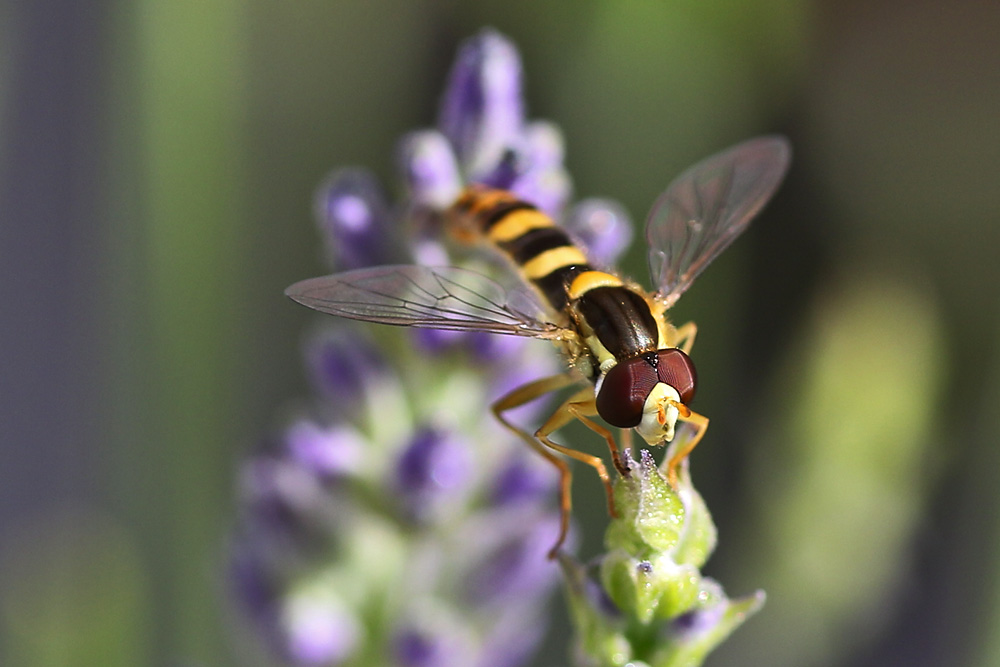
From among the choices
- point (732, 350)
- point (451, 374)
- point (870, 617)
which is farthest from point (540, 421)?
point (732, 350)

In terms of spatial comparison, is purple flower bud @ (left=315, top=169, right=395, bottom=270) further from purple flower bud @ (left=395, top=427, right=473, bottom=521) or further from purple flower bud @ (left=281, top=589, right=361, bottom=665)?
purple flower bud @ (left=281, top=589, right=361, bottom=665)

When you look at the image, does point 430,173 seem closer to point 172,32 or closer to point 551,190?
point 551,190

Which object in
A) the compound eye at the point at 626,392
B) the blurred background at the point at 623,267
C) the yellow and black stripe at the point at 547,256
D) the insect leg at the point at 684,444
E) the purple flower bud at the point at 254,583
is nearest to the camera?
the insect leg at the point at 684,444

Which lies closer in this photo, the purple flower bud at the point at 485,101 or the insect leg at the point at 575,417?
the insect leg at the point at 575,417

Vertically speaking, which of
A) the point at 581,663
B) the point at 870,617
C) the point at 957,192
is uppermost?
the point at 957,192

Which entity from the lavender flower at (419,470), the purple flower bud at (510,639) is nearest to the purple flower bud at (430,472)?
the lavender flower at (419,470)

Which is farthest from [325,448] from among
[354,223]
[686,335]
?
[686,335]

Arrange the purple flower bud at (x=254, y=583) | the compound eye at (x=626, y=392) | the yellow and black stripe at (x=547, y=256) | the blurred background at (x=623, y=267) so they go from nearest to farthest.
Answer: the compound eye at (x=626, y=392)
the yellow and black stripe at (x=547, y=256)
the purple flower bud at (x=254, y=583)
the blurred background at (x=623, y=267)

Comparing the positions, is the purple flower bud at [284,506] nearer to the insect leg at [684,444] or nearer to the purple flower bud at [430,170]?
the purple flower bud at [430,170]
